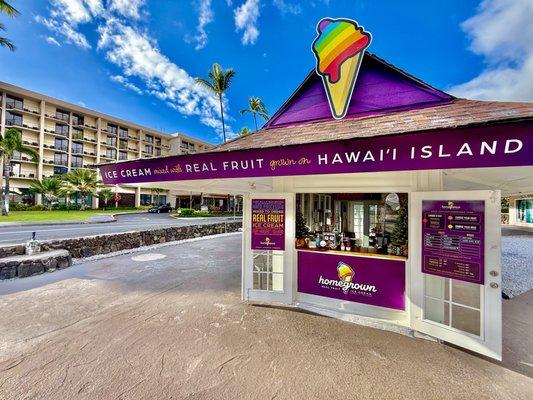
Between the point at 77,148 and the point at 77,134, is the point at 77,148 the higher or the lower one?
the lower one

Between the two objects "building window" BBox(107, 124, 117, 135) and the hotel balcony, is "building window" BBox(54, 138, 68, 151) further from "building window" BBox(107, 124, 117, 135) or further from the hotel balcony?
"building window" BBox(107, 124, 117, 135)

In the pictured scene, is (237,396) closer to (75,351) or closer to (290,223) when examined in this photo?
(75,351)

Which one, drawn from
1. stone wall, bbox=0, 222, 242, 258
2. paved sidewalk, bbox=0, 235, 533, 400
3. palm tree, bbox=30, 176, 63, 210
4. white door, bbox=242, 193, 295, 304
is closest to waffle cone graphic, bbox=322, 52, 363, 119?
white door, bbox=242, 193, 295, 304

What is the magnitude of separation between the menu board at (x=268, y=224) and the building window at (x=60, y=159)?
52703mm

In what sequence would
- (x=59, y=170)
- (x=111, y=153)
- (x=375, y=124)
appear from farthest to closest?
(x=111, y=153), (x=59, y=170), (x=375, y=124)

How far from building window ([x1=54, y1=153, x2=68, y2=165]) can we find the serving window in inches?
2092

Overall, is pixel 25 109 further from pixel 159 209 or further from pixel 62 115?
pixel 159 209

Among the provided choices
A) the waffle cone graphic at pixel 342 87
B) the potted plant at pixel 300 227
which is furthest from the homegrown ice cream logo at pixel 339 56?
the potted plant at pixel 300 227

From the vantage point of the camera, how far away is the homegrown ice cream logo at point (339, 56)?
4812mm

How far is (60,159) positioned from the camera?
143 feet

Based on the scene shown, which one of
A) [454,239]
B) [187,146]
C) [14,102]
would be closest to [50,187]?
[14,102]

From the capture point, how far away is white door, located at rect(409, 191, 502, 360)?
317cm

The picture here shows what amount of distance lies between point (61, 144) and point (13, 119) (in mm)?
6934

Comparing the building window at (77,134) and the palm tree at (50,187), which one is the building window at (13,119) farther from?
the palm tree at (50,187)
